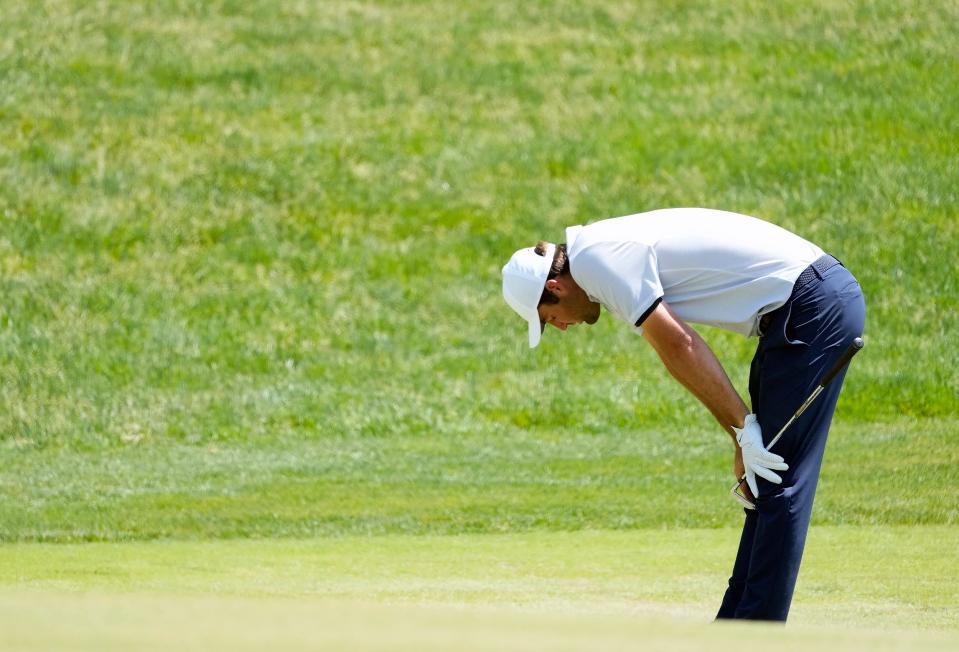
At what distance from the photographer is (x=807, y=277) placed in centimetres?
442

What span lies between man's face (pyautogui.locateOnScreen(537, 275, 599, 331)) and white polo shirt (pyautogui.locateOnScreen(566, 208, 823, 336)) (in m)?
0.09

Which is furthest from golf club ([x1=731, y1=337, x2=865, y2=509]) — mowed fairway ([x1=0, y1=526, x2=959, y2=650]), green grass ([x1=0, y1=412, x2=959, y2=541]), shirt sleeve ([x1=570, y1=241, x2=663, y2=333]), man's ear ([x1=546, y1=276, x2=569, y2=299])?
Result: green grass ([x1=0, y1=412, x2=959, y2=541])

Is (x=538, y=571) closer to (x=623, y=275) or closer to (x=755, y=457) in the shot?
(x=755, y=457)

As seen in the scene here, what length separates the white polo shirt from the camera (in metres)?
4.31

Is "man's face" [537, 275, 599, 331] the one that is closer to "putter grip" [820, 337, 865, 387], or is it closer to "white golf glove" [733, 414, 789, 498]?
"white golf glove" [733, 414, 789, 498]

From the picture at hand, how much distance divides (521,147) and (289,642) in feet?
52.3

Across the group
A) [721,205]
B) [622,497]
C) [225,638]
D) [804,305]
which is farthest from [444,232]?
[225,638]

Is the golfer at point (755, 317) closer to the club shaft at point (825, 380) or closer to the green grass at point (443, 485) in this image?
the club shaft at point (825, 380)

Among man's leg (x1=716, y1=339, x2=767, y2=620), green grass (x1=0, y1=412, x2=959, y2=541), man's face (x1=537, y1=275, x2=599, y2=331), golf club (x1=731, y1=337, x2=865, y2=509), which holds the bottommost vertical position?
green grass (x1=0, y1=412, x2=959, y2=541)

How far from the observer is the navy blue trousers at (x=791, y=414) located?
4.34 metres

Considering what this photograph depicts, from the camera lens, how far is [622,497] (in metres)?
9.00

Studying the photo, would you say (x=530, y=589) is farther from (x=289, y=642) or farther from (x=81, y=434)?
(x=81, y=434)

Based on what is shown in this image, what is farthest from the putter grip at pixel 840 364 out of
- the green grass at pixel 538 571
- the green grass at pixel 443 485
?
the green grass at pixel 443 485

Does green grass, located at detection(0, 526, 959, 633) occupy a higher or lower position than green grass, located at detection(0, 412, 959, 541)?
higher
